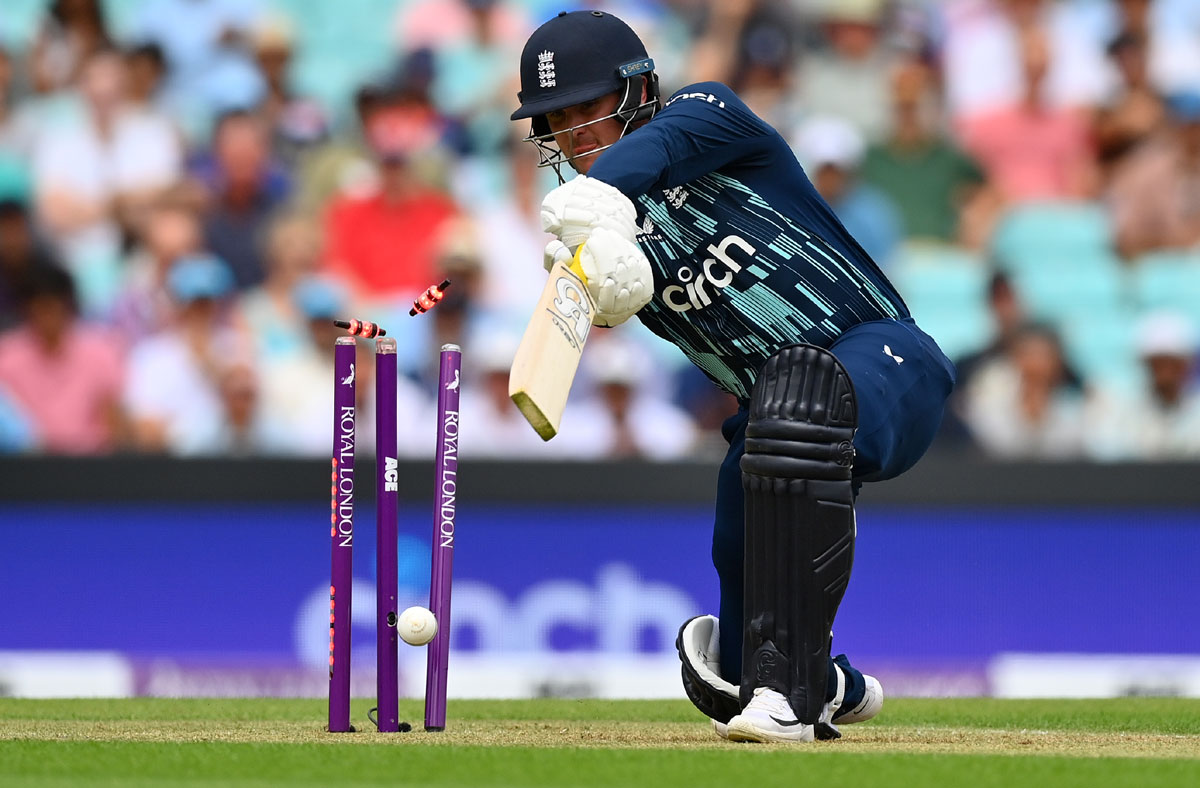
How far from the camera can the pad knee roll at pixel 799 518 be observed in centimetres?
371

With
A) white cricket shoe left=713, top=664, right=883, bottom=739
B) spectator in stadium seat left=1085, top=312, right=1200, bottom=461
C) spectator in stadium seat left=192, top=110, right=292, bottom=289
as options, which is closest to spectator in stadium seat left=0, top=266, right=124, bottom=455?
spectator in stadium seat left=192, top=110, right=292, bottom=289

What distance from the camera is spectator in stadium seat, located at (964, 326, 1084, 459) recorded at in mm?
8266

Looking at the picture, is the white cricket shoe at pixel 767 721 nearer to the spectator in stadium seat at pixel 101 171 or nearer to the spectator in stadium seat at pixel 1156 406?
the spectator in stadium seat at pixel 1156 406

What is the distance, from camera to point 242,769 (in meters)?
3.33

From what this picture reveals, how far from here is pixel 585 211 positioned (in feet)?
11.5

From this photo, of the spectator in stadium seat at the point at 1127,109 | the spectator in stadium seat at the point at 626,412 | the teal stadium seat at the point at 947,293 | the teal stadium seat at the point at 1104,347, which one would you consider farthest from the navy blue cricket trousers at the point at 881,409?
the spectator in stadium seat at the point at 1127,109

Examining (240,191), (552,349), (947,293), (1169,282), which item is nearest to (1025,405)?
(947,293)

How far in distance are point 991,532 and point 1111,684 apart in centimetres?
80

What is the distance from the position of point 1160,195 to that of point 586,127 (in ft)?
19.1

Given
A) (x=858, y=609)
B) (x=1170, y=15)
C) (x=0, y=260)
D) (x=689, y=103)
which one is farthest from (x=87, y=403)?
(x=1170, y=15)

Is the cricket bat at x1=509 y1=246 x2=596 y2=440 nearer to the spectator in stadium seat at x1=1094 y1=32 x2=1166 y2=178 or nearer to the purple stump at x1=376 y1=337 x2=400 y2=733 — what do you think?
the purple stump at x1=376 y1=337 x2=400 y2=733

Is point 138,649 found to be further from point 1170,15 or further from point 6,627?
point 1170,15

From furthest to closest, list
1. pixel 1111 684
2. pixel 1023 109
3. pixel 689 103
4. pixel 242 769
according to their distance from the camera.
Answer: pixel 1023 109, pixel 1111 684, pixel 689 103, pixel 242 769

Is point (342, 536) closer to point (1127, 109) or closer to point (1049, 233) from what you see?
point (1049, 233)
